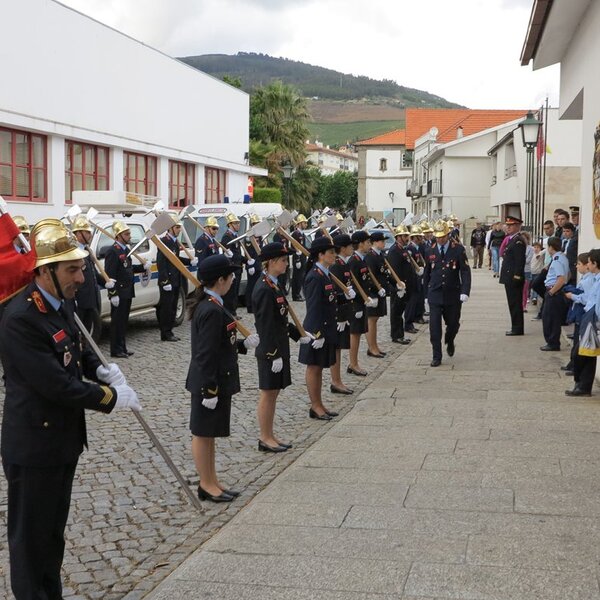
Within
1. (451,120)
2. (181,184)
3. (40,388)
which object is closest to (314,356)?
(40,388)

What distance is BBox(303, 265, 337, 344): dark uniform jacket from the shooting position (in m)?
8.85

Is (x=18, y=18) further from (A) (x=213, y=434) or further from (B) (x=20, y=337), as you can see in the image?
(B) (x=20, y=337)

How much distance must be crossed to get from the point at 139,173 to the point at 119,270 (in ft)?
57.8

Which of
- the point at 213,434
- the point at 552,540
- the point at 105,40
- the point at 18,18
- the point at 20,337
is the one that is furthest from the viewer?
the point at 105,40

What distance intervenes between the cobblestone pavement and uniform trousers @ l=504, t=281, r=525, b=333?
4.51 meters

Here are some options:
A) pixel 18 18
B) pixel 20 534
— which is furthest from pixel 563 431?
pixel 18 18

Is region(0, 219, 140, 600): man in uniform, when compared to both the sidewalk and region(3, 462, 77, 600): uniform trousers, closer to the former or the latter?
region(3, 462, 77, 600): uniform trousers

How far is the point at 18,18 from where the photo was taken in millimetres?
22422

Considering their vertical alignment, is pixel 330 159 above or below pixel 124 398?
above

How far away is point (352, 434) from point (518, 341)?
23.7 ft

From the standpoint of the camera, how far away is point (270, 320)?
753 centimetres

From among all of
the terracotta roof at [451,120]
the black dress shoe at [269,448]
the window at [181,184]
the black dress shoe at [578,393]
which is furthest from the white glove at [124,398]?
the terracotta roof at [451,120]

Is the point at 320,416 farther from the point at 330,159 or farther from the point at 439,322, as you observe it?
the point at 330,159

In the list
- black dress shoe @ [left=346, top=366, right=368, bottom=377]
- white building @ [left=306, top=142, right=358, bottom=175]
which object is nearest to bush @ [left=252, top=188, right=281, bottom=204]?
black dress shoe @ [left=346, top=366, right=368, bottom=377]
